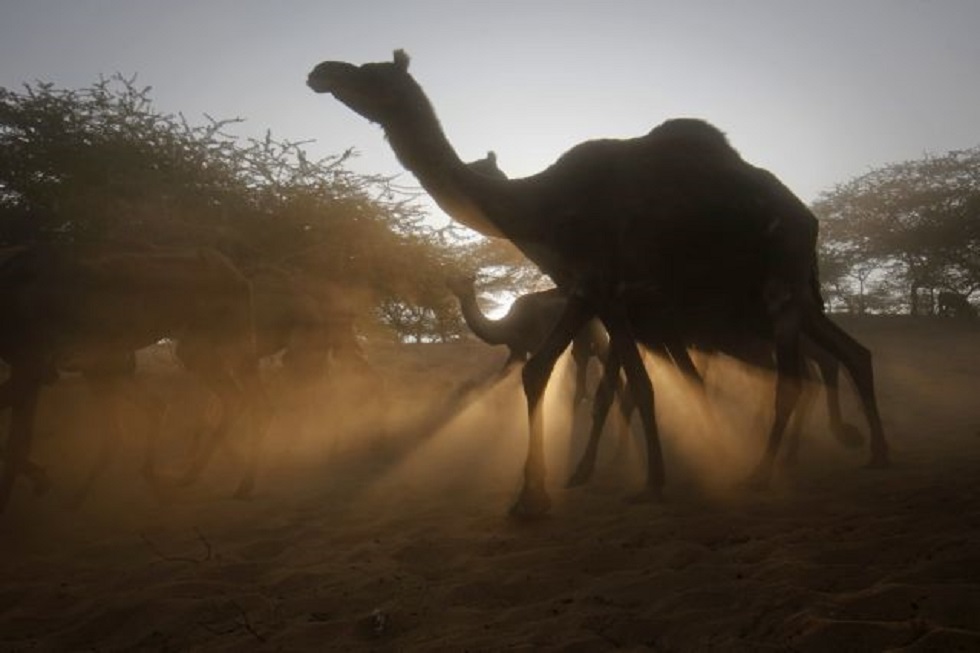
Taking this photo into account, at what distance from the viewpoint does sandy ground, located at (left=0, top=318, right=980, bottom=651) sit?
278cm

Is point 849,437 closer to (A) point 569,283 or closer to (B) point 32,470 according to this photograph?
(A) point 569,283

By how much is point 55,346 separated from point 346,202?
5572 millimetres

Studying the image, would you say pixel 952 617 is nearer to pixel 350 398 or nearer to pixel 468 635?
pixel 468 635

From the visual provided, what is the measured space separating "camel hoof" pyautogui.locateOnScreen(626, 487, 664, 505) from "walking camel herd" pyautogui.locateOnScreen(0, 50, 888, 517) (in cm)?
1

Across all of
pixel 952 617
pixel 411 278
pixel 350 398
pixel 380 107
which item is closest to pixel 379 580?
pixel 952 617

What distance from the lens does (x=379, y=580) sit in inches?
148

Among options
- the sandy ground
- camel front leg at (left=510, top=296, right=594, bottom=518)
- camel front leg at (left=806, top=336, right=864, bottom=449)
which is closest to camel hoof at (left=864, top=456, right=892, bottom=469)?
the sandy ground

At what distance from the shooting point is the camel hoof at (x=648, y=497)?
533 centimetres

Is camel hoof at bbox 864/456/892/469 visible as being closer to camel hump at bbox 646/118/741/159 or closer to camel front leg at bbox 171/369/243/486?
camel hump at bbox 646/118/741/159

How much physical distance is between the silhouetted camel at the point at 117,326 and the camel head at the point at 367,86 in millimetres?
2254

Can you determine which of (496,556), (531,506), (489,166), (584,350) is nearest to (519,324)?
(584,350)

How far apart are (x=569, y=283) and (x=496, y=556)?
108 inches

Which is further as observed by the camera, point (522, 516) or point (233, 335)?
point (233, 335)

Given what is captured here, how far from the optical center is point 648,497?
5387 mm
